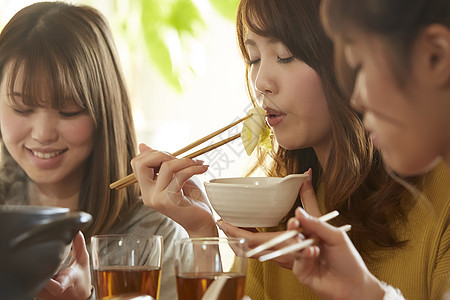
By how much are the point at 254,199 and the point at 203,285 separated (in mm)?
319

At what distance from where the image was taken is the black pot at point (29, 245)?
708 mm

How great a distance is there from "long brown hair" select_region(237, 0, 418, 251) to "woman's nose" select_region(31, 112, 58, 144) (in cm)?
64

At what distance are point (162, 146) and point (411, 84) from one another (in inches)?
120

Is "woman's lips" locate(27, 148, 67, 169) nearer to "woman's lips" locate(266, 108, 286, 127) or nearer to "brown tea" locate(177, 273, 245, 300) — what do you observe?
"woman's lips" locate(266, 108, 286, 127)

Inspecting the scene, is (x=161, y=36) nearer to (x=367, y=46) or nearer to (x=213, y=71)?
(x=213, y=71)

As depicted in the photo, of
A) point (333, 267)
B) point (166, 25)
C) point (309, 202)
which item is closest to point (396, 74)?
point (333, 267)

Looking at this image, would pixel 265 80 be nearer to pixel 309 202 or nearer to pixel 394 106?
pixel 309 202

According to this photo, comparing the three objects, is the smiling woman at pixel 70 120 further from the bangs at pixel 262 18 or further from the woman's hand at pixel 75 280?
the bangs at pixel 262 18

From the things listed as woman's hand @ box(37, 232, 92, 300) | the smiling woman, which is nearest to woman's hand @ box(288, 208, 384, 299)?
woman's hand @ box(37, 232, 92, 300)

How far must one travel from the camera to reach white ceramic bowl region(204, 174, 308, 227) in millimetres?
1156

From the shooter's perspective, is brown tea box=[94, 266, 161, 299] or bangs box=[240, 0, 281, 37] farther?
bangs box=[240, 0, 281, 37]

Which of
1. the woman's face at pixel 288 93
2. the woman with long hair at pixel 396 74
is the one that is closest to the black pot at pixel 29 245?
the woman with long hair at pixel 396 74

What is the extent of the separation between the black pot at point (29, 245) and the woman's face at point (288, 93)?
771 millimetres

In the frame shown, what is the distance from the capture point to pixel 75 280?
3.93ft
